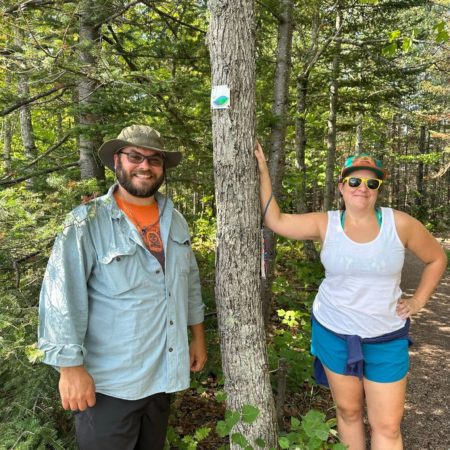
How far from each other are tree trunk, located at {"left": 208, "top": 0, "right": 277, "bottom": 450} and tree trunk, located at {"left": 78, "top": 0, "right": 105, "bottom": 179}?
1.77 metres

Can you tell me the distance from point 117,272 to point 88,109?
7.24 ft

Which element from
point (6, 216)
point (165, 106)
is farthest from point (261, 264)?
point (165, 106)

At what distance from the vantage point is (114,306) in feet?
6.97

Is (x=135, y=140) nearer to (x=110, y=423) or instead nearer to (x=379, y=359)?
(x=110, y=423)

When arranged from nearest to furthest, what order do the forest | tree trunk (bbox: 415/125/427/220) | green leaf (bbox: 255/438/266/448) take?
the forest → green leaf (bbox: 255/438/266/448) → tree trunk (bbox: 415/125/427/220)

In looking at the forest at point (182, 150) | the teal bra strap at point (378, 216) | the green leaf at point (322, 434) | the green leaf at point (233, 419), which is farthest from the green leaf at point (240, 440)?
the teal bra strap at point (378, 216)

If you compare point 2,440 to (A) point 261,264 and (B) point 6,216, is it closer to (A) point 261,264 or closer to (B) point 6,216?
(B) point 6,216

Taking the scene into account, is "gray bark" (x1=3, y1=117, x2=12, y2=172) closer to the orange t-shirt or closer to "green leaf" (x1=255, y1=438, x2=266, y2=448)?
the orange t-shirt

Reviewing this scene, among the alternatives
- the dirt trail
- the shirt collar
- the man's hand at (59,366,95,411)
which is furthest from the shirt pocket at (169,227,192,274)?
the dirt trail

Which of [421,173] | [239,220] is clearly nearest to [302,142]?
[239,220]

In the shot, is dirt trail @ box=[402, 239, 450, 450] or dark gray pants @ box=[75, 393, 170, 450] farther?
dirt trail @ box=[402, 239, 450, 450]

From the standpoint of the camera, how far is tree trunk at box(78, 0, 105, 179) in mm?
3711

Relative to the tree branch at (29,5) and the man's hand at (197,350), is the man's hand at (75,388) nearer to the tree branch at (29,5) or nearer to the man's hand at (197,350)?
the man's hand at (197,350)

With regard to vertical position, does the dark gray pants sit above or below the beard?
below
